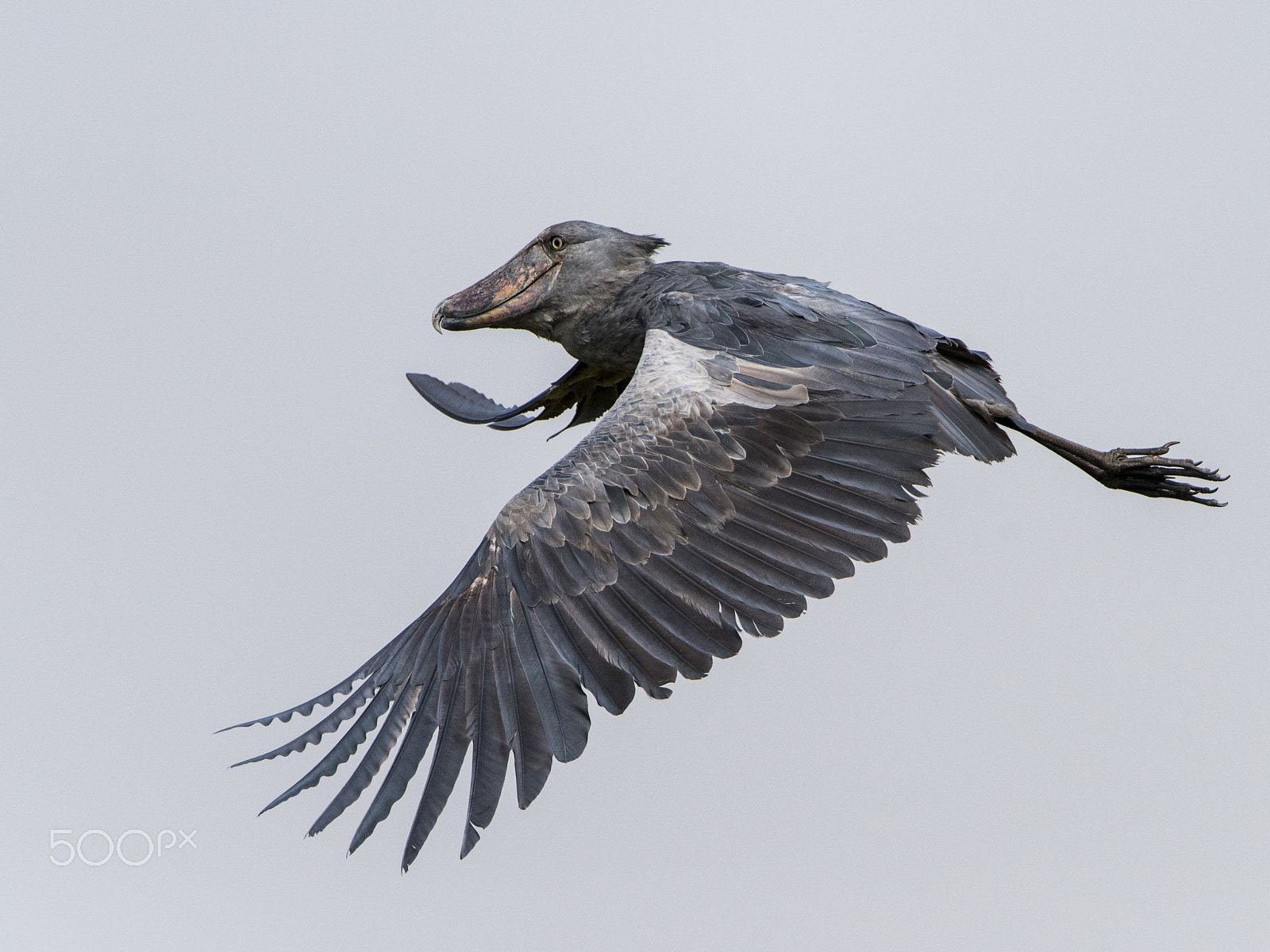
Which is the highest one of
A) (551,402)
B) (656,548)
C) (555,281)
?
(555,281)

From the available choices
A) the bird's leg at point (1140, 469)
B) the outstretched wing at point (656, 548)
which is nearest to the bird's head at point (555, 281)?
the outstretched wing at point (656, 548)

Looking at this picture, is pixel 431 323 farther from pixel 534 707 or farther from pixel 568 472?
pixel 534 707

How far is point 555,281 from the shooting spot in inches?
288

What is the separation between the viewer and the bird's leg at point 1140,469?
712 centimetres

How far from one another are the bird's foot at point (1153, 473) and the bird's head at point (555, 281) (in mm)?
2312

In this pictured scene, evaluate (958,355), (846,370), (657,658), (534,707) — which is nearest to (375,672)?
(534,707)

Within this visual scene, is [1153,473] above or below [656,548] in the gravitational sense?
above

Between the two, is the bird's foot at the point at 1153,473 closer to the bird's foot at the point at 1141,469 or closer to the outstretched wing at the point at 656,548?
the bird's foot at the point at 1141,469

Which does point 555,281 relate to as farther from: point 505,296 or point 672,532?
point 672,532

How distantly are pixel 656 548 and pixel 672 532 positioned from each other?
0.09 meters

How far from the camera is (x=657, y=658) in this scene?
5.45m

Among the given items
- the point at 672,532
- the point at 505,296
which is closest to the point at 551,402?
the point at 505,296

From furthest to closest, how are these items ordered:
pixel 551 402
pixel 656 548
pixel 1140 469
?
pixel 551 402 < pixel 1140 469 < pixel 656 548

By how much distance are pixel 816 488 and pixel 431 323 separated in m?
2.36
